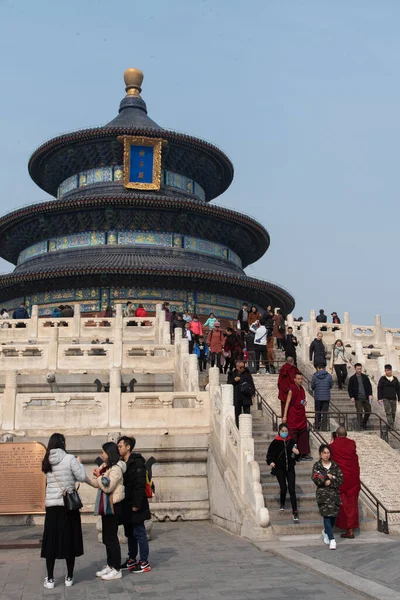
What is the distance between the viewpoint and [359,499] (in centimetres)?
1106

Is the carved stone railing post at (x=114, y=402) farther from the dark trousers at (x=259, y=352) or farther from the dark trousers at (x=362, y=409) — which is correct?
the dark trousers at (x=259, y=352)

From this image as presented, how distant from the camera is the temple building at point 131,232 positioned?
1337 inches

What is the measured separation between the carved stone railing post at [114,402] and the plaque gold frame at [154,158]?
2634 centimetres

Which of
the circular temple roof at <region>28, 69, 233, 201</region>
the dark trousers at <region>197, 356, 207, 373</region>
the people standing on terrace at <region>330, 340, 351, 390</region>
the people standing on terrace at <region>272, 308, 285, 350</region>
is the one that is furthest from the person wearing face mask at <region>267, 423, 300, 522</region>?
the circular temple roof at <region>28, 69, 233, 201</region>

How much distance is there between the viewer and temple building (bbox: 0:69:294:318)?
33969 millimetres

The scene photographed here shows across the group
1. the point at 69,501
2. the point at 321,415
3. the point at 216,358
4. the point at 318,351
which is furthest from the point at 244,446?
the point at 216,358

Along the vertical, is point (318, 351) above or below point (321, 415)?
above

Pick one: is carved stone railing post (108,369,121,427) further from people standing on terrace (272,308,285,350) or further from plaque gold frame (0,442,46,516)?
people standing on terrace (272,308,285,350)

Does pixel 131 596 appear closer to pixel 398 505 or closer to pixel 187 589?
pixel 187 589

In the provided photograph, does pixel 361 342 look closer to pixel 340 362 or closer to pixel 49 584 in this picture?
pixel 340 362

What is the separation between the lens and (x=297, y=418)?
1196 centimetres

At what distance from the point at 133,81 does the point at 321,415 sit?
112 feet

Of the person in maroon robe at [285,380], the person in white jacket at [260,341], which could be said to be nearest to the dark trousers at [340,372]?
the person in white jacket at [260,341]

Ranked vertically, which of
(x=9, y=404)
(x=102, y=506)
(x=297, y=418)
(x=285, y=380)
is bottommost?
(x=102, y=506)
